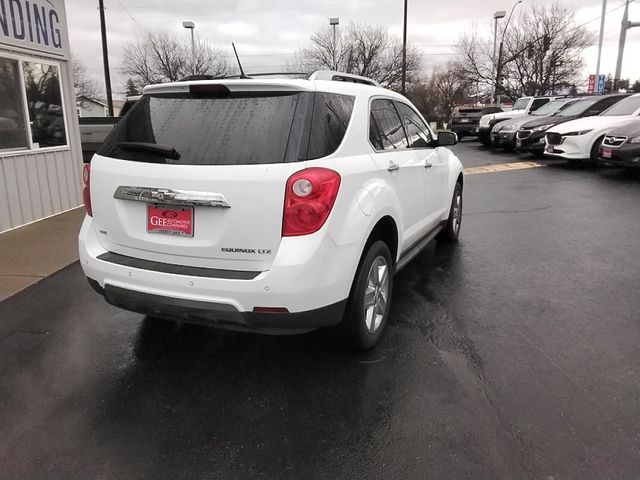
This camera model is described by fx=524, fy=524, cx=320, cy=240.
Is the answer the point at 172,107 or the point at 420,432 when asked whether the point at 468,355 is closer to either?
the point at 420,432

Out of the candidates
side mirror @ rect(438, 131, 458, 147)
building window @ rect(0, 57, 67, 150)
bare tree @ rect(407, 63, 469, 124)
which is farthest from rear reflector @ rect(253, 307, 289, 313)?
bare tree @ rect(407, 63, 469, 124)

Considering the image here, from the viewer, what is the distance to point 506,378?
3.16 meters

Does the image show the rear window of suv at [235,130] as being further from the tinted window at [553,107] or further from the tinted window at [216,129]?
the tinted window at [553,107]

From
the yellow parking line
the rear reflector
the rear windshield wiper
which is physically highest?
the rear windshield wiper

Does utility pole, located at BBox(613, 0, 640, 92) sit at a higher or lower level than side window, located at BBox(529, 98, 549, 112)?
higher

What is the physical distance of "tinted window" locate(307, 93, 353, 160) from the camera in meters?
2.91

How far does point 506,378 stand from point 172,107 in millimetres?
2618

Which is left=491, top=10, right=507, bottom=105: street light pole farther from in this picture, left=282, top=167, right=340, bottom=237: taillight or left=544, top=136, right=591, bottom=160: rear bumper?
left=282, top=167, right=340, bottom=237: taillight

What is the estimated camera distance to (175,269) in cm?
295

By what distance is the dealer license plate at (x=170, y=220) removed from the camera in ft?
9.45

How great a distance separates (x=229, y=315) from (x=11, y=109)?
19.1 feet

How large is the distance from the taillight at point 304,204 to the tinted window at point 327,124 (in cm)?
15

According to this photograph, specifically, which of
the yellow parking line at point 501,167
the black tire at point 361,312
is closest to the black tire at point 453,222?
the black tire at point 361,312

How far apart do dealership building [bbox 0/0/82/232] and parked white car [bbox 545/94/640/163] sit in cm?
1080
